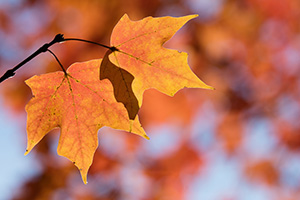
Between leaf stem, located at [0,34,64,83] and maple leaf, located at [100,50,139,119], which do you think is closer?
leaf stem, located at [0,34,64,83]

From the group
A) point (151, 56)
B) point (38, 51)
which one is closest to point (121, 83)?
point (151, 56)

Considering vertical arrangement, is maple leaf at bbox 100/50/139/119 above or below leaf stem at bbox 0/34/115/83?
below

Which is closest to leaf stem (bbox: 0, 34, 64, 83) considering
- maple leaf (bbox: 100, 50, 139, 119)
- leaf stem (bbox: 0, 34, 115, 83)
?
leaf stem (bbox: 0, 34, 115, 83)

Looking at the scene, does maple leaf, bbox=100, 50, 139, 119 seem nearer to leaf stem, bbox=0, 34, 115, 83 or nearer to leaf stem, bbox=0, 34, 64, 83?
leaf stem, bbox=0, 34, 115, 83

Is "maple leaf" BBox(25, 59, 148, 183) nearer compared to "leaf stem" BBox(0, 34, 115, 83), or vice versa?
"leaf stem" BBox(0, 34, 115, 83)

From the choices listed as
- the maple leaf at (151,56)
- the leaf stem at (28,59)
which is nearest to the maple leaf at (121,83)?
the maple leaf at (151,56)

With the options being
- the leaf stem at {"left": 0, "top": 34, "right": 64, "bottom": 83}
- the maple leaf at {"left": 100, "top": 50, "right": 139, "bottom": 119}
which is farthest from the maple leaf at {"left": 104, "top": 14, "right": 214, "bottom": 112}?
the leaf stem at {"left": 0, "top": 34, "right": 64, "bottom": 83}
